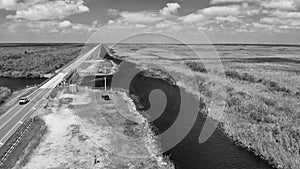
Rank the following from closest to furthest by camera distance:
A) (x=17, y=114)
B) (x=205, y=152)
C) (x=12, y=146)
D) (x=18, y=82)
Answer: (x=12, y=146)
(x=205, y=152)
(x=17, y=114)
(x=18, y=82)

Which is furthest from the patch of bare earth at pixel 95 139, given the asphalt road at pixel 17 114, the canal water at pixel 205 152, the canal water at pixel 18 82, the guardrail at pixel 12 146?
the canal water at pixel 18 82

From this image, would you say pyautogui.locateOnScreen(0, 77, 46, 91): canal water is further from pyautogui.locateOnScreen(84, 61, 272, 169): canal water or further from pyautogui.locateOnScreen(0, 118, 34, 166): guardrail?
pyautogui.locateOnScreen(84, 61, 272, 169): canal water

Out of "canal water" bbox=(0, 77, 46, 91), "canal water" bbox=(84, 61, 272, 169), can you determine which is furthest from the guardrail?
"canal water" bbox=(0, 77, 46, 91)

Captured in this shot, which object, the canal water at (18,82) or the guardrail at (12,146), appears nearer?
the guardrail at (12,146)

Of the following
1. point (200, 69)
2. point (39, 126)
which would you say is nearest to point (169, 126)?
point (39, 126)

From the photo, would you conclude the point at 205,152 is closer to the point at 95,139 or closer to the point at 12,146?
the point at 95,139

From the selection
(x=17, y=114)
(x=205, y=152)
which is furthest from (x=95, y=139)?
(x=17, y=114)

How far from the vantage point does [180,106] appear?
63.2 meters

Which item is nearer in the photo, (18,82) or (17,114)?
(17,114)

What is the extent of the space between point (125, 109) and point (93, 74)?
192ft

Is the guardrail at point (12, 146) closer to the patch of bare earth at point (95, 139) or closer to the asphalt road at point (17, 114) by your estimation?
the asphalt road at point (17, 114)

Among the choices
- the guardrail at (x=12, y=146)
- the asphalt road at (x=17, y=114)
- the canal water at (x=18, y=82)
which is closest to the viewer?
the guardrail at (x=12, y=146)

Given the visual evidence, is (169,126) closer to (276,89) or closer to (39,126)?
(39,126)

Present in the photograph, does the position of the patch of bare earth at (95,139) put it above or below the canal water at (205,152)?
above
